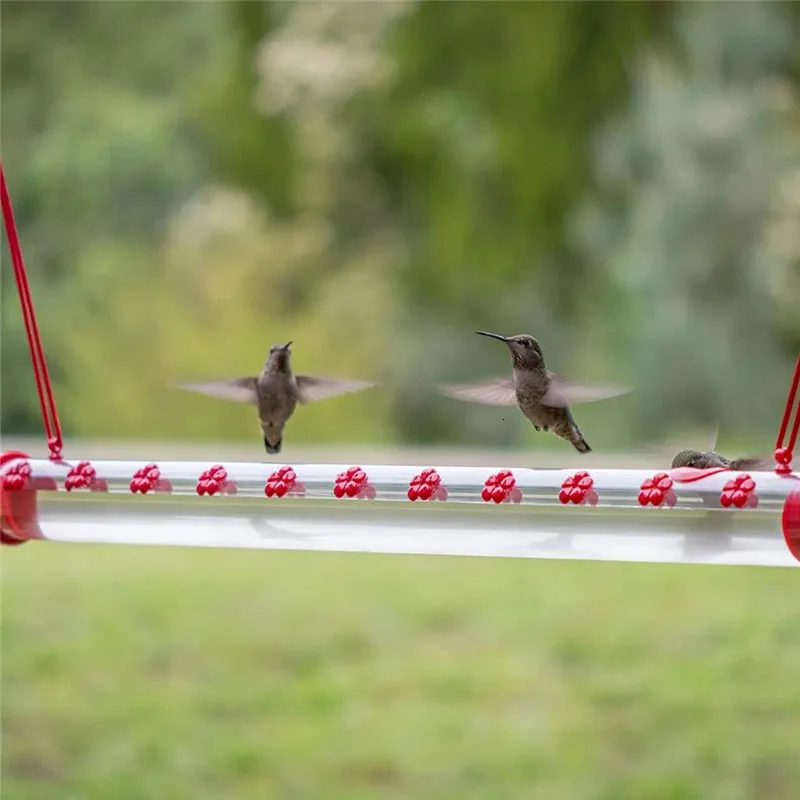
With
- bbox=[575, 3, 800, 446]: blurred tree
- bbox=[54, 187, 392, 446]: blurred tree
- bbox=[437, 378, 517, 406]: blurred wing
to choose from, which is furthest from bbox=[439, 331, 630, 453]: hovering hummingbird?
bbox=[575, 3, 800, 446]: blurred tree

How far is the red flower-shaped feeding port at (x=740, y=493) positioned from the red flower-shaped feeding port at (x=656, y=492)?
4cm

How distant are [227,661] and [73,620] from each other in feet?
1.51

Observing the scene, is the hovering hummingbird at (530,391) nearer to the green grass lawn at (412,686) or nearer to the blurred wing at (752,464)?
the blurred wing at (752,464)

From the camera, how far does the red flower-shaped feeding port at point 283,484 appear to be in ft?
3.12

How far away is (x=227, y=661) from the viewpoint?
242cm

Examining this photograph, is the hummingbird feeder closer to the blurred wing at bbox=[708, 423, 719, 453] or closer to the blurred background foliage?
the blurred wing at bbox=[708, 423, 719, 453]

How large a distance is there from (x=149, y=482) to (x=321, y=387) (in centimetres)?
22

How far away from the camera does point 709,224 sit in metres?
2.73

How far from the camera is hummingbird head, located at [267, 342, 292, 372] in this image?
1.16m

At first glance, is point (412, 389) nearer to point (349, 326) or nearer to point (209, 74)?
point (349, 326)

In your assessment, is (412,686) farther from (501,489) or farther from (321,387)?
(501,489)

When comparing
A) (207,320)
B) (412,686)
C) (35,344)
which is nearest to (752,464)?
(35,344)

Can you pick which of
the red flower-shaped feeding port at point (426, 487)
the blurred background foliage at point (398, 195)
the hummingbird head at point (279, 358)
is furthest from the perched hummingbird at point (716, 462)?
the blurred background foliage at point (398, 195)

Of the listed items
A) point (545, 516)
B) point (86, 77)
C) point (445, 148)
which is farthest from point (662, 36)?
point (545, 516)
